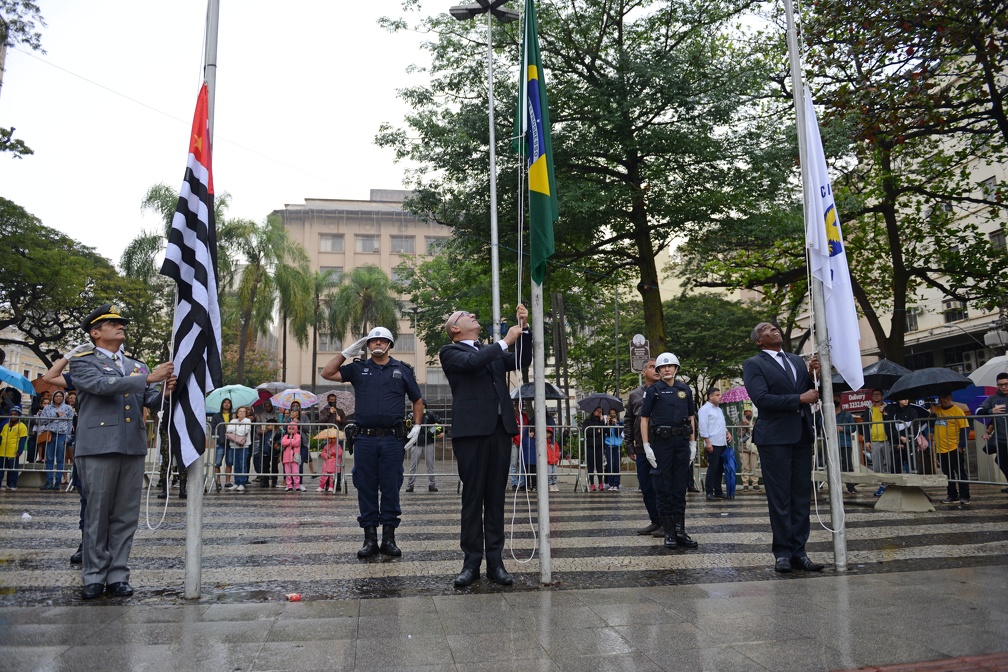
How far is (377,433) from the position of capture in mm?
7457

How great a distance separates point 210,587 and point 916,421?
37.0 feet

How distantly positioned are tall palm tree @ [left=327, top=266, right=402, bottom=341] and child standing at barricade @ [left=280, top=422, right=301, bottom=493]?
143ft

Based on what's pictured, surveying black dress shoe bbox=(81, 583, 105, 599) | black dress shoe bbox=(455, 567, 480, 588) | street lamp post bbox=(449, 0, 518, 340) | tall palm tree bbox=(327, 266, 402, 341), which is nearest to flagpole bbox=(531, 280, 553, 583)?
black dress shoe bbox=(455, 567, 480, 588)

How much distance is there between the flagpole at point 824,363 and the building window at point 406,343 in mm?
68207

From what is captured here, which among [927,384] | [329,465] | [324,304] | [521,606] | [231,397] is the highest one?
[324,304]

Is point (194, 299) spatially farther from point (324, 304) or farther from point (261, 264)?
point (324, 304)

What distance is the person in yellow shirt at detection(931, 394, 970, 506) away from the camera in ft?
40.6

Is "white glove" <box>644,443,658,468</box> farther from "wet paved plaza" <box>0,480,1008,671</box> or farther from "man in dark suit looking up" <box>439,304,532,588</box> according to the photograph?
"man in dark suit looking up" <box>439,304,532,588</box>

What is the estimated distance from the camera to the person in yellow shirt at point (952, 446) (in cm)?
1237

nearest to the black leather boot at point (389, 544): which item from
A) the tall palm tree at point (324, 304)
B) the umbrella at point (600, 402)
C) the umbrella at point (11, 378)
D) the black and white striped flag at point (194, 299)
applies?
the black and white striped flag at point (194, 299)

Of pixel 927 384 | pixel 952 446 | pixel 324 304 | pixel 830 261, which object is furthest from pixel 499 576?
pixel 324 304

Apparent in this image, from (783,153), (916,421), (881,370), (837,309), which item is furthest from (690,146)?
(837,309)

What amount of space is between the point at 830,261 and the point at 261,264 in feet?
134

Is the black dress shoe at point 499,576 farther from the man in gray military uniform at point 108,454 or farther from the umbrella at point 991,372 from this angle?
the umbrella at point 991,372
